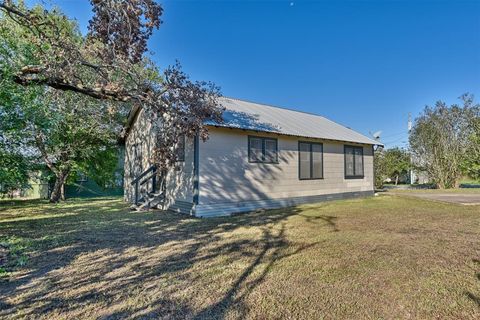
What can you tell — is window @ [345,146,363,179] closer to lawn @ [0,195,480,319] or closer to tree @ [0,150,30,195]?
lawn @ [0,195,480,319]

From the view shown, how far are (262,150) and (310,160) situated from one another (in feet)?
8.59

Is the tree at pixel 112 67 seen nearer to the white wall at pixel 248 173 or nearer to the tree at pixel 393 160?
the white wall at pixel 248 173

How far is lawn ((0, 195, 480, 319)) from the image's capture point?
274cm

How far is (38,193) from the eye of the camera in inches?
666

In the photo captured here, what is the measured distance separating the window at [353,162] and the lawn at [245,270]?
6.05 m

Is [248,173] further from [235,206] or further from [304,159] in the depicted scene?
[304,159]

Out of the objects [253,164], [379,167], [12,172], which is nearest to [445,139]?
[379,167]

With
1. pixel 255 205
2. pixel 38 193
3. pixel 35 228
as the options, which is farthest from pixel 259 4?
pixel 38 193

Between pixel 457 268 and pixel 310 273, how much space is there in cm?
200

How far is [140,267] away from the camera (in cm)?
397

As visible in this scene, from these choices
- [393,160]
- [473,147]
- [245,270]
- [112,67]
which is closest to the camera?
[245,270]

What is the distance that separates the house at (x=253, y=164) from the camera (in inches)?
338

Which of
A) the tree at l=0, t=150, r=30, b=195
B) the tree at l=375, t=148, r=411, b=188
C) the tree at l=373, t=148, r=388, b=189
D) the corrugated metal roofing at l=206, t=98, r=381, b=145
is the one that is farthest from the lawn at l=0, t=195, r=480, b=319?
the tree at l=375, t=148, r=411, b=188

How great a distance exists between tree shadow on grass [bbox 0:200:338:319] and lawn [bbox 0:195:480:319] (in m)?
0.02
